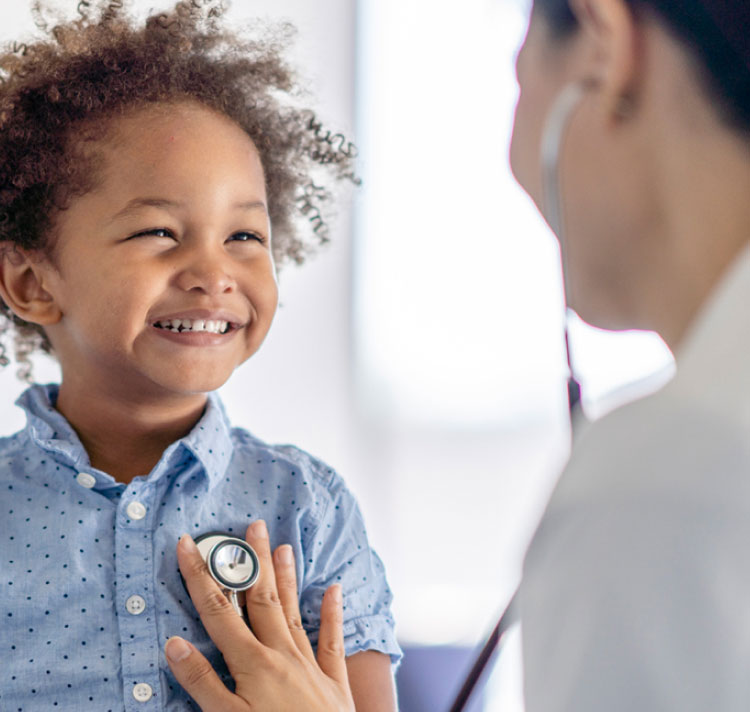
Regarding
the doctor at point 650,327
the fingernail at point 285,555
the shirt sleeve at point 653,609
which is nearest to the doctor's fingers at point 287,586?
the fingernail at point 285,555

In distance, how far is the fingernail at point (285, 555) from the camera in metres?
1.07

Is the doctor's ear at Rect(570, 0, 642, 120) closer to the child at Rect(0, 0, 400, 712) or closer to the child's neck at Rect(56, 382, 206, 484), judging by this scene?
the child at Rect(0, 0, 400, 712)

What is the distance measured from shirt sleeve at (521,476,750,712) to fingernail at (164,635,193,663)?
606mm

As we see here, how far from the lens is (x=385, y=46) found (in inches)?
95.3

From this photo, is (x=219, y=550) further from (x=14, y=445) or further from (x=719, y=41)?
(x=719, y=41)

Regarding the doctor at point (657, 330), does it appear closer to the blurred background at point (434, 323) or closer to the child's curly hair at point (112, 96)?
the child's curly hair at point (112, 96)

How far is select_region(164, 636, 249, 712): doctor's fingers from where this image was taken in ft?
3.12

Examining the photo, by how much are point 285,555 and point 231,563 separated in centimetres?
6

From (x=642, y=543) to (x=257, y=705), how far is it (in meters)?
0.63

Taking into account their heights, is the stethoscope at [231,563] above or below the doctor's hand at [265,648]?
above

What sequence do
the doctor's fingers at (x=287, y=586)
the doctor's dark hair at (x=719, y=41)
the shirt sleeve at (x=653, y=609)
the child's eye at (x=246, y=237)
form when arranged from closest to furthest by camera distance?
the shirt sleeve at (x=653, y=609)
the doctor's dark hair at (x=719, y=41)
the doctor's fingers at (x=287, y=586)
the child's eye at (x=246, y=237)

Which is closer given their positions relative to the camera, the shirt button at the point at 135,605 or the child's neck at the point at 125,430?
the shirt button at the point at 135,605

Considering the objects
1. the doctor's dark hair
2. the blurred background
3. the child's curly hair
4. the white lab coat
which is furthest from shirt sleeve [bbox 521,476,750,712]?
the blurred background

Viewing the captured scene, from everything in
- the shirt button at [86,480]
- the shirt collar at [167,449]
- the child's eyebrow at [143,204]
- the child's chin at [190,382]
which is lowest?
the shirt button at [86,480]
